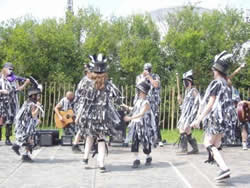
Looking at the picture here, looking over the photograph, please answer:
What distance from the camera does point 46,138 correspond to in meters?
10.7

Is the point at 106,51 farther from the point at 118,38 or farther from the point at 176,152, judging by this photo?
the point at 176,152

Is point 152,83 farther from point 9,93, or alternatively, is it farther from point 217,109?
point 9,93

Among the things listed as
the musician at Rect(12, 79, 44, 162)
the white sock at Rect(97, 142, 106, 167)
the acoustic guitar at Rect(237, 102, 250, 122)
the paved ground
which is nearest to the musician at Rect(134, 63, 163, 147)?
the paved ground

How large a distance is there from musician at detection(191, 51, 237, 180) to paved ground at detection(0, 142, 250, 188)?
578 mm

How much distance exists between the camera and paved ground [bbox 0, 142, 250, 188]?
628 centimetres

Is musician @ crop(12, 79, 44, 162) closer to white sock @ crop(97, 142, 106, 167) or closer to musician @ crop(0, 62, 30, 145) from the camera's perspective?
white sock @ crop(97, 142, 106, 167)

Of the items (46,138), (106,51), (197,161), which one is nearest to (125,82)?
(106,51)

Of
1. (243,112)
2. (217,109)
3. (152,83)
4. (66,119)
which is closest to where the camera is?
(217,109)

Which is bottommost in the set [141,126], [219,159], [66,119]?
[219,159]

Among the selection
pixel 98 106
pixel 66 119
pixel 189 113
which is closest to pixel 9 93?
pixel 66 119

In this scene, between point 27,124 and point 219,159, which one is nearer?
point 219,159

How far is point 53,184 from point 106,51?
13.7m

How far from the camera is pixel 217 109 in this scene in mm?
6527

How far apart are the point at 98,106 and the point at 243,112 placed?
4.33 meters
